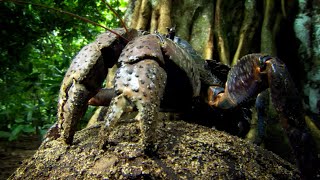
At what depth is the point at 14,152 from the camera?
4074mm

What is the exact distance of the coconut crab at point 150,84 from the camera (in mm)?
1340

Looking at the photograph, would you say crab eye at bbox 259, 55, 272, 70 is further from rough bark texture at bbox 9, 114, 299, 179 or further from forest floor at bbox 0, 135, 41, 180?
forest floor at bbox 0, 135, 41, 180

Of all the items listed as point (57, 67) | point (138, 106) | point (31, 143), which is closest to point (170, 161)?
point (138, 106)

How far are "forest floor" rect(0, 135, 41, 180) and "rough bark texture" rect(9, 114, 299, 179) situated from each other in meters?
1.89

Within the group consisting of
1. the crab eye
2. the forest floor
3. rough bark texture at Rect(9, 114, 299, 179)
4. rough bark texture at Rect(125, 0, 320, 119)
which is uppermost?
rough bark texture at Rect(125, 0, 320, 119)

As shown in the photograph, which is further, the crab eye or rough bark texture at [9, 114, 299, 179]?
the crab eye

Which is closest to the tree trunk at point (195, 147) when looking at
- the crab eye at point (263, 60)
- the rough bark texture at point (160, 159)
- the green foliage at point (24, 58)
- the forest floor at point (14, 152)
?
the rough bark texture at point (160, 159)

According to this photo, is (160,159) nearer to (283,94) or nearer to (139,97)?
(139,97)

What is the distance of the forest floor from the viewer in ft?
10.8

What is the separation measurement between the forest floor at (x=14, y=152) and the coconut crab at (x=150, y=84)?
1.69m

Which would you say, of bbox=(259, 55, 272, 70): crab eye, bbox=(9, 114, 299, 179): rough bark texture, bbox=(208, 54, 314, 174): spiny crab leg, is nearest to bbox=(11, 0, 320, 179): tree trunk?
bbox=(9, 114, 299, 179): rough bark texture

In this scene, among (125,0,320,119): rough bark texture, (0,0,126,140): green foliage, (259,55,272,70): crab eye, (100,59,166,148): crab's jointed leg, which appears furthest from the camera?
(0,0,126,140): green foliage

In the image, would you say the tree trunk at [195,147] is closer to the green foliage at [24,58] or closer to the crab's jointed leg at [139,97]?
the crab's jointed leg at [139,97]

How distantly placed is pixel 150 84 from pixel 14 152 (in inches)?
134
